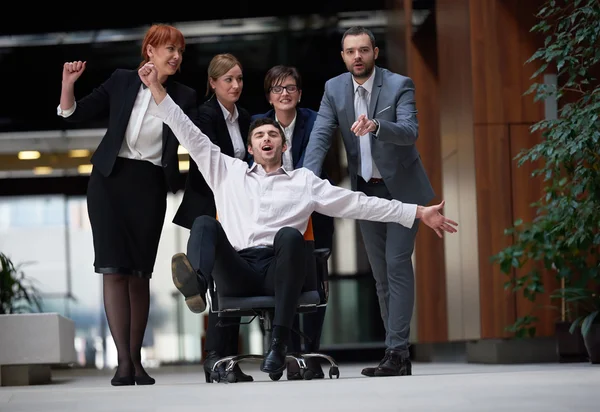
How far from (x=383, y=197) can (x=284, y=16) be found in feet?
19.6

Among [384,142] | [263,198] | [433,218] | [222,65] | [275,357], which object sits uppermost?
[222,65]

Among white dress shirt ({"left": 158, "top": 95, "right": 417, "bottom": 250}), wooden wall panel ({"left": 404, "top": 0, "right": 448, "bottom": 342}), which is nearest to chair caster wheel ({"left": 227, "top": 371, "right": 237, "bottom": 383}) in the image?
white dress shirt ({"left": 158, "top": 95, "right": 417, "bottom": 250})

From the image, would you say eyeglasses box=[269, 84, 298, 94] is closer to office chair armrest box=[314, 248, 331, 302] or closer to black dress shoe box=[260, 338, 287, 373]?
office chair armrest box=[314, 248, 331, 302]

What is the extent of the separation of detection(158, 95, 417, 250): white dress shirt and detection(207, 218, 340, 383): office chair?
0.41 ft

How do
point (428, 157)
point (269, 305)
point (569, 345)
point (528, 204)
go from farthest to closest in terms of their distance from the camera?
point (428, 157) < point (528, 204) < point (569, 345) < point (269, 305)

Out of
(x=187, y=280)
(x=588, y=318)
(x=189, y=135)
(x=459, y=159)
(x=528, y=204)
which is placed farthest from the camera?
(x=459, y=159)

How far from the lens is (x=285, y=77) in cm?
460

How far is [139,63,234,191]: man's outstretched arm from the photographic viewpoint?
13.9 ft

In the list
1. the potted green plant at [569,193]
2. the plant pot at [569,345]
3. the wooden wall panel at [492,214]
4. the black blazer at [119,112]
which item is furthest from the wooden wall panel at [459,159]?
the black blazer at [119,112]

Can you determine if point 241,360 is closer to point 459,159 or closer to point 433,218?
point 433,218

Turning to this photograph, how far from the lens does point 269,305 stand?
414cm

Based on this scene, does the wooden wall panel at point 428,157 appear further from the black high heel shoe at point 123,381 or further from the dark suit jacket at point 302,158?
the black high heel shoe at point 123,381

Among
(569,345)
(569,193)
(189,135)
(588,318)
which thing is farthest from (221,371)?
(569,345)

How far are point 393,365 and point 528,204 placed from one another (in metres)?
3.00
